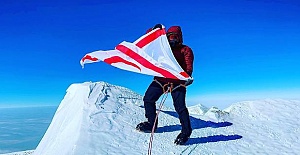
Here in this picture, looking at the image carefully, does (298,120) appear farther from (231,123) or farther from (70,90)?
(70,90)

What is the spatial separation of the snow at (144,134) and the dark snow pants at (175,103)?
355 mm

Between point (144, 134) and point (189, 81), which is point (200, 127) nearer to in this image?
point (144, 134)

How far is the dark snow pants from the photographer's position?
5.68m

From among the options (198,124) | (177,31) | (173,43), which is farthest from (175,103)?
(198,124)

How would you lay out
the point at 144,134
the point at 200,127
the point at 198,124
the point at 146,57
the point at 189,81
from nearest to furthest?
the point at 189,81
the point at 146,57
the point at 144,134
the point at 200,127
the point at 198,124

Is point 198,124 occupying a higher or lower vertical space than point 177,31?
lower

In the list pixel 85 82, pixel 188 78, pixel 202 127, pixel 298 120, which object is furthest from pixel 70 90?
pixel 298 120

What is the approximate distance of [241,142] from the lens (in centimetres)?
641

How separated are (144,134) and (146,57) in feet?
4.78

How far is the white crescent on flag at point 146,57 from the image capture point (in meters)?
5.39

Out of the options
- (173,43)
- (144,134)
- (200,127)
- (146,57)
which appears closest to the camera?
(146,57)

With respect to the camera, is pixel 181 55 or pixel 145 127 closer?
pixel 181 55

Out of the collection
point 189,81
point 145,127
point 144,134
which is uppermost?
point 189,81

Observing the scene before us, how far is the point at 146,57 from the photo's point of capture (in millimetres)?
5633
